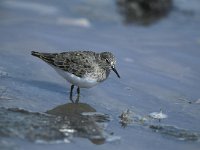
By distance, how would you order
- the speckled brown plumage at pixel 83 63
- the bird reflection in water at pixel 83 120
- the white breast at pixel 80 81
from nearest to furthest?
the bird reflection in water at pixel 83 120 → the white breast at pixel 80 81 → the speckled brown plumage at pixel 83 63

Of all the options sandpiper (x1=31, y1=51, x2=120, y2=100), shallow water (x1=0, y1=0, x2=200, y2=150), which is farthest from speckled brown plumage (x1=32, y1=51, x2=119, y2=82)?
shallow water (x1=0, y1=0, x2=200, y2=150)

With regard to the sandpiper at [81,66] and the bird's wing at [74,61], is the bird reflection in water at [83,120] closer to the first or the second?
the sandpiper at [81,66]

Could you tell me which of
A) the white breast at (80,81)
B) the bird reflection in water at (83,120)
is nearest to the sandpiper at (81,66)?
the white breast at (80,81)

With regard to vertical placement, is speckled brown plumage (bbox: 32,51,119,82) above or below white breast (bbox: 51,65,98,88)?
above

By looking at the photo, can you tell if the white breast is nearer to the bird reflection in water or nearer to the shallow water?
the shallow water

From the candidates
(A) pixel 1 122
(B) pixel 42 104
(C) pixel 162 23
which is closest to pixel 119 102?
(B) pixel 42 104

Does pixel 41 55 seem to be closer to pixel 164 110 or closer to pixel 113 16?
pixel 164 110
